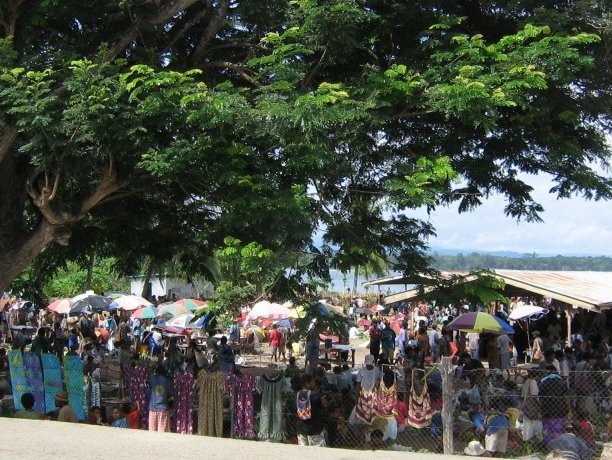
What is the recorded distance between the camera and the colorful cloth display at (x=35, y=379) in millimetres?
14234

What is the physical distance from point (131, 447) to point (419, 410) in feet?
21.5

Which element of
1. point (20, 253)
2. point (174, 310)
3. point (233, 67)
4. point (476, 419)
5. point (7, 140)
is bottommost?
point (476, 419)

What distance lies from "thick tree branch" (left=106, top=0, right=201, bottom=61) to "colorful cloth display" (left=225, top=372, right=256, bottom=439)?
590 cm

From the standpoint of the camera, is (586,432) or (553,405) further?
(553,405)

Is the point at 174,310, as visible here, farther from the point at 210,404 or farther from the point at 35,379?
the point at 210,404

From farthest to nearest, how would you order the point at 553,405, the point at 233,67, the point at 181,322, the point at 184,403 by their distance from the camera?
the point at 181,322
the point at 233,67
the point at 184,403
the point at 553,405

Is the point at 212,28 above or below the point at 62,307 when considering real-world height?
above

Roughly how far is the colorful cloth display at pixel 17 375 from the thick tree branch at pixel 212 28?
6.23 m

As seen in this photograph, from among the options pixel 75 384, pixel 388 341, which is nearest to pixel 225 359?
pixel 75 384

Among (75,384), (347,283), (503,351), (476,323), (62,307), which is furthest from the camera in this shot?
(347,283)

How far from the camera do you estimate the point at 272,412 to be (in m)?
12.5

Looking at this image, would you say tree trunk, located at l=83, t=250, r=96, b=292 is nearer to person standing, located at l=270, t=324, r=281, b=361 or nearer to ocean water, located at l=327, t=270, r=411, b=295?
ocean water, located at l=327, t=270, r=411, b=295

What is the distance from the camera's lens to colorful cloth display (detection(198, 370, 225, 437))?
496 inches

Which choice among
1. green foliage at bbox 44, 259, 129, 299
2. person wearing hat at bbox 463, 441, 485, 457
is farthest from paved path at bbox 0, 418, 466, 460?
green foliage at bbox 44, 259, 129, 299
